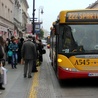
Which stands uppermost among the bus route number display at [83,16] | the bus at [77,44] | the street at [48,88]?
the bus route number display at [83,16]

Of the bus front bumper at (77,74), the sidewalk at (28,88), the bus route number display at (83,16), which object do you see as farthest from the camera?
the bus route number display at (83,16)

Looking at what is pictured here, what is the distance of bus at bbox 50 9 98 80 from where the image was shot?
11.9 meters

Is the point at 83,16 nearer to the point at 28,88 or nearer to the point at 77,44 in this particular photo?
the point at 77,44

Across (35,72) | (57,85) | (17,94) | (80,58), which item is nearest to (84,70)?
(80,58)

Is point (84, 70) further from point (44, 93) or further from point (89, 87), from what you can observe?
point (44, 93)

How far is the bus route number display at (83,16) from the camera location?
40.0 feet

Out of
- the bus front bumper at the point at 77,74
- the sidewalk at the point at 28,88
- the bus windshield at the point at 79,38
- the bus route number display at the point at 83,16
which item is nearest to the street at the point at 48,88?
the sidewalk at the point at 28,88

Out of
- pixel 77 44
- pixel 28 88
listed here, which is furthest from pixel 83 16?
pixel 28 88

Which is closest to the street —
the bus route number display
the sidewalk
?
the sidewalk

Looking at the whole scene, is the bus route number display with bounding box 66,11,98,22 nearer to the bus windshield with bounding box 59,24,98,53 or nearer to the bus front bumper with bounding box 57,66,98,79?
the bus windshield with bounding box 59,24,98,53

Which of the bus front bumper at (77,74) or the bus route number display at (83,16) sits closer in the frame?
the bus front bumper at (77,74)

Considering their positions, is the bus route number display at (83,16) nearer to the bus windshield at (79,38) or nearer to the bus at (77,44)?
the bus at (77,44)

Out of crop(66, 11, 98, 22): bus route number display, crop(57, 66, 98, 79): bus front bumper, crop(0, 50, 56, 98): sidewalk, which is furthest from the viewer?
crop(66, 11, 98, 22): bus route number display

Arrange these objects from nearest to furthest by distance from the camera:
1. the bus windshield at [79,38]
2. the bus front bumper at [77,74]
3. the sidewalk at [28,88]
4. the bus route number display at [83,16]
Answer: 1. the sidewalk at [28,88]
2. the bus front bumper at [77,74]
3. the bus windshield at [79,38]
4. the bus route number display at [83,16]
